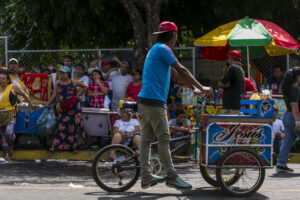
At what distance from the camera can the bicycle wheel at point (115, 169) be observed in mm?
6746

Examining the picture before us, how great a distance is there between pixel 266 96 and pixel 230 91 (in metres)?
1.39

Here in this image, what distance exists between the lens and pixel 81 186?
7320mm

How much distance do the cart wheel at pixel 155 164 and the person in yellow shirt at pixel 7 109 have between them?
4.30 meters

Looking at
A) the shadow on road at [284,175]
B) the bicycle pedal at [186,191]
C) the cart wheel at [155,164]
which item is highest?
the cart wheel at [155,164]

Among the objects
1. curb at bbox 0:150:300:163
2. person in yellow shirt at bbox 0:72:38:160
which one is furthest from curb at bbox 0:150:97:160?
person in yellow shirt at bbox 0:72:38:160

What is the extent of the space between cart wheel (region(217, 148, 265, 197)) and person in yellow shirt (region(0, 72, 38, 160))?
201 inches

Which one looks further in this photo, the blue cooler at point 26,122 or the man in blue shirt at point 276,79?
the man in blue shirt at point 276,79

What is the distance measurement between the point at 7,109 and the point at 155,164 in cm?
448

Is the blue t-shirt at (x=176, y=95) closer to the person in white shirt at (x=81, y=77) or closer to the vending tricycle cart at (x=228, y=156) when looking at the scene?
the person in white shirt at (x=81, y=77)

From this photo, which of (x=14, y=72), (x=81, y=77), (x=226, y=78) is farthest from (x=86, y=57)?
(x=226, y=78)

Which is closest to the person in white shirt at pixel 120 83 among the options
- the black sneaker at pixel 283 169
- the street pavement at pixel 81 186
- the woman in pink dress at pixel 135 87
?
the woman in pink dress at pixel 135 87

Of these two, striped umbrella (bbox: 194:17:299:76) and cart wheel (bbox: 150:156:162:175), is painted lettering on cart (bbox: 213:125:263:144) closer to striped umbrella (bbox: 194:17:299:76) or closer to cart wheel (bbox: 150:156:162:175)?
cart wheel (bbox: 150:156:162:175)

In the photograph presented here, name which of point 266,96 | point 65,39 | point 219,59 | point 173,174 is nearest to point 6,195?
point 173,174

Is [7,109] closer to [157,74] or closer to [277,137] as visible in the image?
[157,74]
